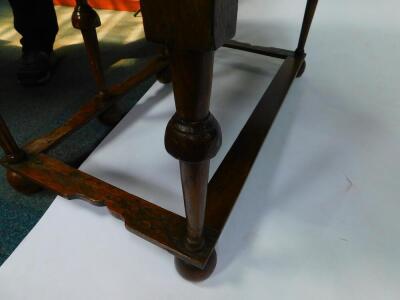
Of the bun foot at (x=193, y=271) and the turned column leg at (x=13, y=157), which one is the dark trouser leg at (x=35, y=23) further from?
the bun foot at (x=193, y=271)

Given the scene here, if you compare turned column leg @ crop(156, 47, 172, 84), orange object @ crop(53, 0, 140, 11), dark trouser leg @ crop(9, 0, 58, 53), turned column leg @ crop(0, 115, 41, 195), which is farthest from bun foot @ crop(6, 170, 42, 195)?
orange object @ crop(53, 0, 140, 11)

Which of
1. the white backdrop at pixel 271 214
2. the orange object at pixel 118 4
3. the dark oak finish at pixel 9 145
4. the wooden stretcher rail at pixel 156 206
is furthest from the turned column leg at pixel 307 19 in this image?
the orange object at pixel 118 4

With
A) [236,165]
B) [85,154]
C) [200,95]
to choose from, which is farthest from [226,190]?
[85,154]

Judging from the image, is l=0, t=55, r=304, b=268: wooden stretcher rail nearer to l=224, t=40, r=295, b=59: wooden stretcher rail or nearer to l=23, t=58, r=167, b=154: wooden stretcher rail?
l=23, t=58, r=167, b=154: wooden stretcher rail

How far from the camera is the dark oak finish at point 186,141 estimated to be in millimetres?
250

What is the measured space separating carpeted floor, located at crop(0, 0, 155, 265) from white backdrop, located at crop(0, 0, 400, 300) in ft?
0.21

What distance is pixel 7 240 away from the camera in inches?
24.5

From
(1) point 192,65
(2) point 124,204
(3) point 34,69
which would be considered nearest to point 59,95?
(3) point 34,69

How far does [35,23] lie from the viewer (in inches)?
45.8

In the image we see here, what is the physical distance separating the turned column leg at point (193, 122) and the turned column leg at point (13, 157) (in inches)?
17.4

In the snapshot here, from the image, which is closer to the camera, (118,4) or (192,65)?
(192,65)

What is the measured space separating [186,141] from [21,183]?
54 centimetres

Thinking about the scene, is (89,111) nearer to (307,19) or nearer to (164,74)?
(164,74)

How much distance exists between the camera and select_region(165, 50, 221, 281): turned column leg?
0.28 m
